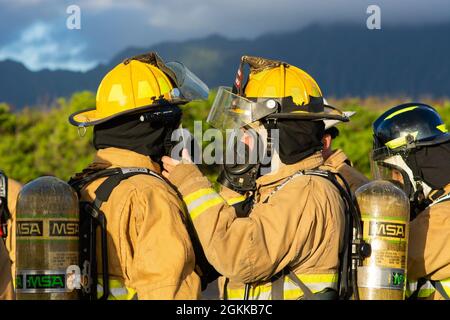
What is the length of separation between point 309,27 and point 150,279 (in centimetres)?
4596

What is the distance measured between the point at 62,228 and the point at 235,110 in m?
1.21

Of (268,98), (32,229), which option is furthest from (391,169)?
(32,229)

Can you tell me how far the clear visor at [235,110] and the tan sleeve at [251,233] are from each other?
52 cm

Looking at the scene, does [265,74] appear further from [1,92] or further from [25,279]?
[1,92]

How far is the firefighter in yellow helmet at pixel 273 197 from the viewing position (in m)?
4.27

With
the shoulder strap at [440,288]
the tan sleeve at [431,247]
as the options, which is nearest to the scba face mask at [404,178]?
the tan sleeve at [431,247]

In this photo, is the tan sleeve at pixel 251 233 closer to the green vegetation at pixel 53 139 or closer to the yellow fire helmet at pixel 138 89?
the yellow fire helmet at pixel 138 89

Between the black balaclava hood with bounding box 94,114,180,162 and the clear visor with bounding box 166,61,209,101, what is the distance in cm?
26

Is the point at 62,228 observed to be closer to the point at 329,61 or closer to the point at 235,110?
the point at 235,110

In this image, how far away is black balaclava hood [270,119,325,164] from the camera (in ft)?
15.2

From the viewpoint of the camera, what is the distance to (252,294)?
4.51 m

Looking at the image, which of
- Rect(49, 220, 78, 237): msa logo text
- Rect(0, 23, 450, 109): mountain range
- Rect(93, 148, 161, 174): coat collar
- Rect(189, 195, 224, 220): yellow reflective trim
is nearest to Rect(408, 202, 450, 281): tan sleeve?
Rect(189, 195, 224, 220): yellow reflective trim

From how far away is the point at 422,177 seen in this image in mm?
5363

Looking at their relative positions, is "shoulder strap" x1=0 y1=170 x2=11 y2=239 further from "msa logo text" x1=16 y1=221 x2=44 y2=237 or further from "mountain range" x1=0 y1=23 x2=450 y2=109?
"mountain range" x1=0 y1=23 x2=450 y2=109
